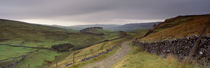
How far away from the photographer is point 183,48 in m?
15.3

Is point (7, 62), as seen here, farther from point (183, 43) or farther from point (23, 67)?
point (183, 43)

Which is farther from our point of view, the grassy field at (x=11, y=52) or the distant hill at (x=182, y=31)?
Result: the grassy field at (x=11, y=52)

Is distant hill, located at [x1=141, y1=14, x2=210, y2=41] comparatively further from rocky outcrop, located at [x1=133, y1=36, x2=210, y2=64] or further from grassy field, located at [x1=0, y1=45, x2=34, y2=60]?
grassy field, located at [x1=0, y1=45, x2=34, y2=60]

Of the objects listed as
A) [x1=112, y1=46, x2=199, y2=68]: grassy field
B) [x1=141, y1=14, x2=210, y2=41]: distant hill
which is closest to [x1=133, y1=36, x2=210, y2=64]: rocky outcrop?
[x1=112, y1=46, x2=199, y2=68]: grassy field

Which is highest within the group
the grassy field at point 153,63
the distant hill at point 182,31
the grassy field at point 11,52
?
the distant hill at point 182,31

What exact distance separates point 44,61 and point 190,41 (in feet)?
236

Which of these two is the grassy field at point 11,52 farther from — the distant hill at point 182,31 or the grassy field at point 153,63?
the grassy field at point 153,63

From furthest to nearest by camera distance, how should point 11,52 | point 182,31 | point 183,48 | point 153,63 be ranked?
1. point 11,52
2. point 182,31
3. point 183,48
4. point 153,63

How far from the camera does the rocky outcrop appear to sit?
1216 cm

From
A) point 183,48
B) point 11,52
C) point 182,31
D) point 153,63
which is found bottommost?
point 11,52

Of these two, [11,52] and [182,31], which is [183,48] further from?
[11,52]

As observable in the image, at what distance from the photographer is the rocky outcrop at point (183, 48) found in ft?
39.9

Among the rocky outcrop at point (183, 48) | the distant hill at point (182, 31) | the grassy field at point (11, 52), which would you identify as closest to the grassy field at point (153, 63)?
the rocky outcrop at point (183, 48)

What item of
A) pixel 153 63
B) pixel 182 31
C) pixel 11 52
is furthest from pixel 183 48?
pixel 11 52
